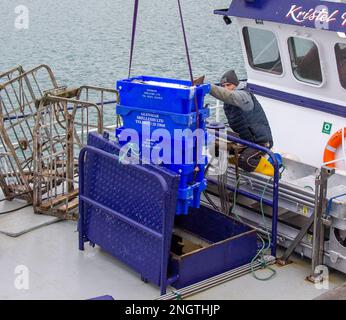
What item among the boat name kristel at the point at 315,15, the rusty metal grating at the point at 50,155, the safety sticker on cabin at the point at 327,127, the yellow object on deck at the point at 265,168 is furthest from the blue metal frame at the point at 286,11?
the rusty metal grating at the point at 50,155

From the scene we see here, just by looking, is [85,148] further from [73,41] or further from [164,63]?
[73,41]

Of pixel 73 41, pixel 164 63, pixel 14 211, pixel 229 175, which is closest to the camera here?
pixel 229 175

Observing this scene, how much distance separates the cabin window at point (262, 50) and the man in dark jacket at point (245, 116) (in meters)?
1.39

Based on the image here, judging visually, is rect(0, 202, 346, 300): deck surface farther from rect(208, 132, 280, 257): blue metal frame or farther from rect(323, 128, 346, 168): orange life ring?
rect(323, 128, 346, 168): orange life ring

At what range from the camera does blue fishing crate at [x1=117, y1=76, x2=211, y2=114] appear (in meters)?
5.88

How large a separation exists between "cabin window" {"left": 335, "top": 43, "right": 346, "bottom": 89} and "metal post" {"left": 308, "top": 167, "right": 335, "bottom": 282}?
182cm

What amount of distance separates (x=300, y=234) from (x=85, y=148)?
2212 millimetres

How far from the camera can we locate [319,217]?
6.19m

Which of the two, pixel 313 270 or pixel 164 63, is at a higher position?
pixel 313 270

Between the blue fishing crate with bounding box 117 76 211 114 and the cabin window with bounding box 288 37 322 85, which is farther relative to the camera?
the cabin window with bounding box 288 37 322 85

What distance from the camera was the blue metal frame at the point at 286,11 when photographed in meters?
7.14

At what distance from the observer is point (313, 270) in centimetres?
644

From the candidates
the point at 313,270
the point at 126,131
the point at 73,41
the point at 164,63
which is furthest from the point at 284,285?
the point at 73,41

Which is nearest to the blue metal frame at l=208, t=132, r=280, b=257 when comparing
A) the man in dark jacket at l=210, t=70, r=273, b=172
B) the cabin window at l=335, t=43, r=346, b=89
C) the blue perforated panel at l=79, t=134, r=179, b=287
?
the man in dark jacket at l=210, t=70, r=273, b=172
